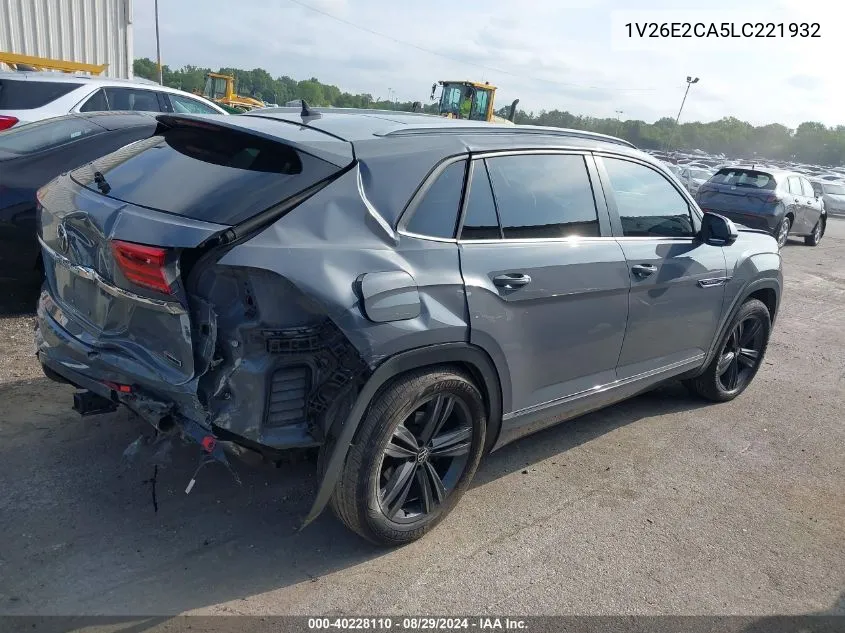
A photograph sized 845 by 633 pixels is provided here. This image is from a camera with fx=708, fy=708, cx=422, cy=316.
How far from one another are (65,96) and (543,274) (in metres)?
6.91

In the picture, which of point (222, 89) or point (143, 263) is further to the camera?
point (222, 89)

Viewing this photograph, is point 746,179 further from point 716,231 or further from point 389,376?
point 389,376

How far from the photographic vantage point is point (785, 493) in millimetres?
4031

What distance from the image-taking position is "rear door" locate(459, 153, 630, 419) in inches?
126

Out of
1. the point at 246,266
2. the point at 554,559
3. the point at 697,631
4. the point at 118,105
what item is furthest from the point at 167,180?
the point at 118,105

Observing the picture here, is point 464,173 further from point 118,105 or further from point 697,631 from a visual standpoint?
point 118,105

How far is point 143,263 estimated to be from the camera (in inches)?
103

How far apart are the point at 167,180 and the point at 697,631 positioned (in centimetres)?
284

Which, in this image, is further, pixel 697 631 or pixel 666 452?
pixel 666 452

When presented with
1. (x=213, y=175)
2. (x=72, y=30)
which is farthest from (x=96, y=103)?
(x=72, y=30)

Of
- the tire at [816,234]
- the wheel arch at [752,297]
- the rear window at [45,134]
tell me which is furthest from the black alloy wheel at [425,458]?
the tire at [816,234]

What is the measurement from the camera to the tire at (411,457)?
2871 millimetres

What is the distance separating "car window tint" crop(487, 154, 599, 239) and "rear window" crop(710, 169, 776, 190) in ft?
40.5

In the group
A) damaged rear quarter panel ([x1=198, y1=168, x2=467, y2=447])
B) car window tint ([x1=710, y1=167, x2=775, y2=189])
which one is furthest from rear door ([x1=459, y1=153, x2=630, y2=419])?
car window tint ([x1=710, y1=167, x2=775, y2=189])
